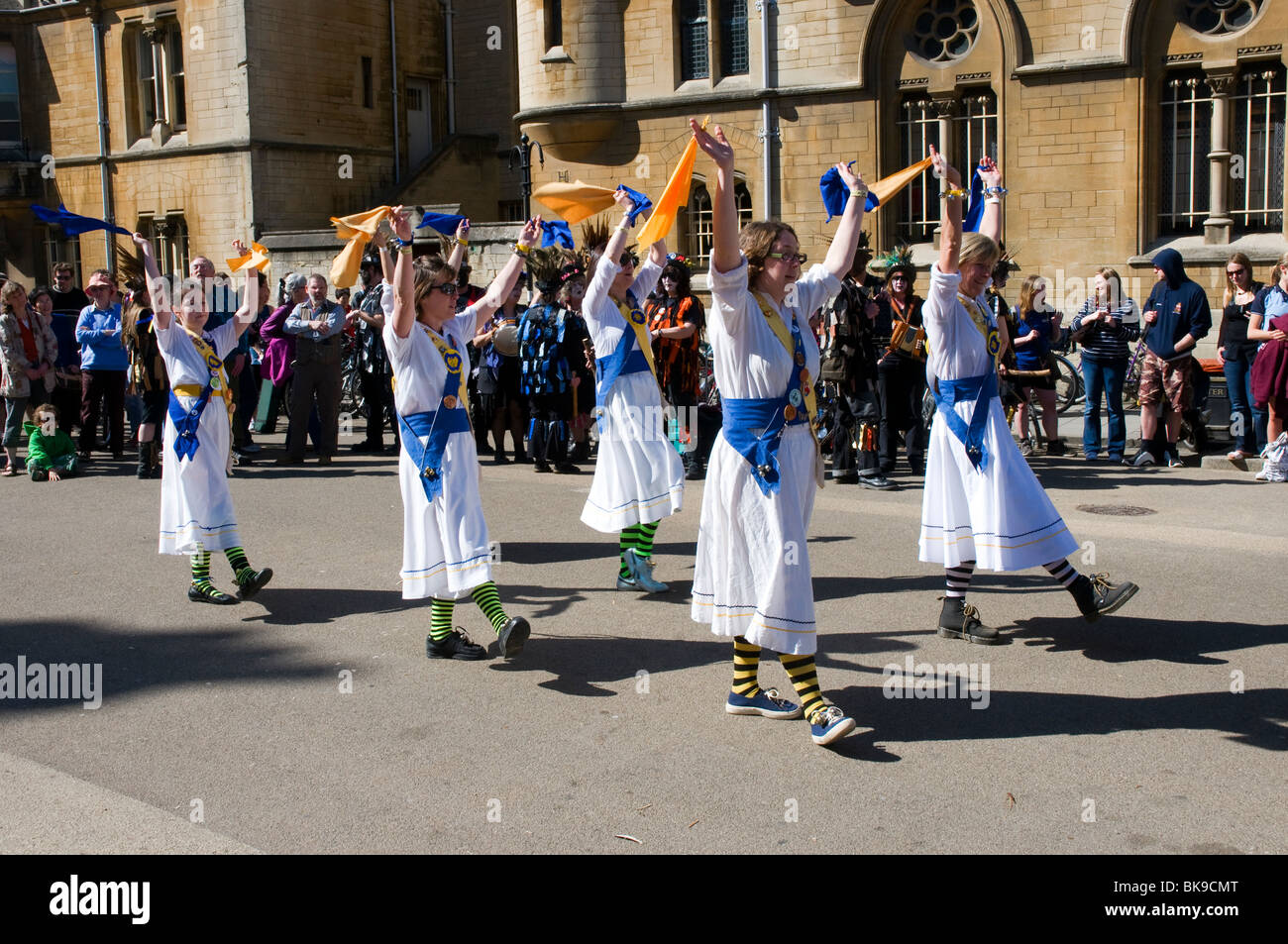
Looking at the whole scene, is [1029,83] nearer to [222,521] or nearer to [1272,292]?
[1272,292]

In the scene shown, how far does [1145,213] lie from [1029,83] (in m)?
2.82

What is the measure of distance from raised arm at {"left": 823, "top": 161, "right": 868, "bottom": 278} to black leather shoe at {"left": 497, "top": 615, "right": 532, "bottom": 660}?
221 centimetres

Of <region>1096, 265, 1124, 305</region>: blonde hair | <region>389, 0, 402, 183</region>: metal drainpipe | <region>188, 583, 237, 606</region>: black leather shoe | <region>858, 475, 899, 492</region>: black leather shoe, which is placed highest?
<region>389, 0, 402, 183</region>: metal drainpipe

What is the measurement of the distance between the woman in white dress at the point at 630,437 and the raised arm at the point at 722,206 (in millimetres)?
2769

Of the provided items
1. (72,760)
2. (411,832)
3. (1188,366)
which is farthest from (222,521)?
(1188,366)

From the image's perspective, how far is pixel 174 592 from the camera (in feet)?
27.0

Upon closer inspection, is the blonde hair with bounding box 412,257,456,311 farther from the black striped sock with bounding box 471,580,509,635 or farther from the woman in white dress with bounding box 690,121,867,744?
the woman in white dress with bounding box 690,121,867,744

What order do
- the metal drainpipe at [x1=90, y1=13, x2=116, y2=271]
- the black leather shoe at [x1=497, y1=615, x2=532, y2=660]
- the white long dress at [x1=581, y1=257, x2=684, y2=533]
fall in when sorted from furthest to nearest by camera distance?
the metal drainpipe at [x1=90, y1=13, x2=116, y2=271]
the white long dress at [x1=581, y1=257, x2=684, y2=533]
the black leather shoe at [x1=497, y1=615, x2=532, y2=660]

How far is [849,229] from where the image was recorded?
5.63 m

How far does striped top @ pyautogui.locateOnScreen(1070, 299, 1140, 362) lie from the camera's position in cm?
1292

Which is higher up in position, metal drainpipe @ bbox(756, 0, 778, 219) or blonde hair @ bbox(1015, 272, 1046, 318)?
metal drainpipe @ bbox(756, 0, 778, 219)

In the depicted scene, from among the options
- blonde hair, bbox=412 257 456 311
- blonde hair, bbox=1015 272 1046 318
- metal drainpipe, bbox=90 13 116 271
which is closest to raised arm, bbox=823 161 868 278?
blonde hair, bbox=412 257 456 311

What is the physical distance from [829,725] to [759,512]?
891 mm

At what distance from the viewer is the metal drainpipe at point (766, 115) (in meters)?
23.4
